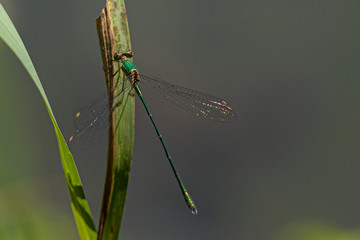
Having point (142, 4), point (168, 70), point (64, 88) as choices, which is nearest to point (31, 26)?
point (64, 88)

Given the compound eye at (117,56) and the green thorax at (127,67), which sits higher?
the compound eye at (117,56)

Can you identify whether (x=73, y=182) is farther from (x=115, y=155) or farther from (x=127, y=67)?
(x=127, y=67)

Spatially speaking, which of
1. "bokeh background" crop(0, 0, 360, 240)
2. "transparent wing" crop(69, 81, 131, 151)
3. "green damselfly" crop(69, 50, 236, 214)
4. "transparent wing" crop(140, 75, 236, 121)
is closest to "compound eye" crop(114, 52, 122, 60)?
"green damselfly" crop(69, 50, 236, 214)

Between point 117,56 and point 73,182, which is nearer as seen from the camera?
point 73,182

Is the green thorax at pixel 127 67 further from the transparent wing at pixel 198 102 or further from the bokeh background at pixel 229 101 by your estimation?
the bokeh background at pixel 229 101

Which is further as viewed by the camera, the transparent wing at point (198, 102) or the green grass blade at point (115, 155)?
the transparent wing at point (198, 102)

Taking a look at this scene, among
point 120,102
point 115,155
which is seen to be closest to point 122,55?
point 120,102

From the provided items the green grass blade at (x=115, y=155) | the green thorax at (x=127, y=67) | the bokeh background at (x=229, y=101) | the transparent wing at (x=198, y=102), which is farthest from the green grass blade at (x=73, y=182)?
the bokeh background at (x=229, y=101)

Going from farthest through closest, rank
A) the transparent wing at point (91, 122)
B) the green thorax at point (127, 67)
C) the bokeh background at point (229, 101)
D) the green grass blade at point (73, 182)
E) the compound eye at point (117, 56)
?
the bokeh background at point (229, 101)
the transparent wing at point (91, 122)
the green thorax at point (127, 67)
the compound eye at point (117, 56)
the green grass blade at point (73, 182)
